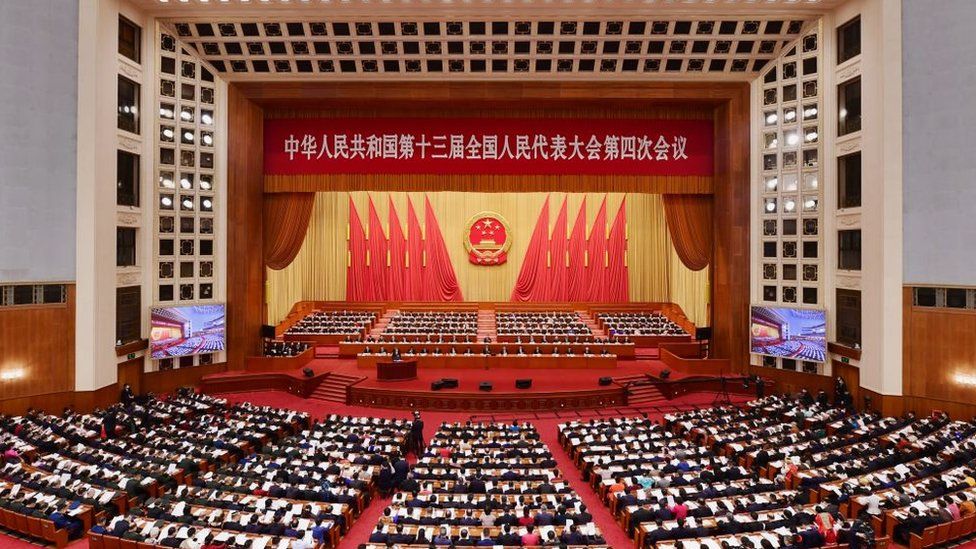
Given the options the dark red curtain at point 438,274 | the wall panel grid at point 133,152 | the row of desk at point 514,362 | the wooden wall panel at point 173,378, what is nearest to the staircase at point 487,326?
the dark red curtain at point 438,274

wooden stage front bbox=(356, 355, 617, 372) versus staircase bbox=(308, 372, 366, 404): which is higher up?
wooden stage front bbox=(356, 355, 617, 372)

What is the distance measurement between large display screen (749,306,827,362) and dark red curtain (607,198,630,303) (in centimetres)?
1042

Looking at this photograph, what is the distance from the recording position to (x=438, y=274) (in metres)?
28.9

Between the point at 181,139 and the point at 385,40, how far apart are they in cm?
699

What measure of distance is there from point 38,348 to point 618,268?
22783 millimetres

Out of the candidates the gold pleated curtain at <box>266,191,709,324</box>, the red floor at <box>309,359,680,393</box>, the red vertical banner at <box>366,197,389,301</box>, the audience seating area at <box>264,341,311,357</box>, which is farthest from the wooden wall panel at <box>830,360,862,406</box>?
the red vertical banner at <box>366,197,389,301</box>

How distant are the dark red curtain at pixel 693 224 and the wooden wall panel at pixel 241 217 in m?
14.6

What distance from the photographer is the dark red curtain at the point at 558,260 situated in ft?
94.4

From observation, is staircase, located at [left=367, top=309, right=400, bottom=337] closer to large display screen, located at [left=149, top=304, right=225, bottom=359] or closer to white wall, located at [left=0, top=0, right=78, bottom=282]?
large display screen, located at [left=149, top=304, right=225, bottom=359]

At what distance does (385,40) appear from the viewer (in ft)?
57.5

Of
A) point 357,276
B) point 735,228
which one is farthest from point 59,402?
point 735,228

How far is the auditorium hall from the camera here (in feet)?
27.9

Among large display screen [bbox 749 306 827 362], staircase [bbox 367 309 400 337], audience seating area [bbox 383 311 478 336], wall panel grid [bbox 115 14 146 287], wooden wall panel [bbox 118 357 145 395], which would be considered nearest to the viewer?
wall panel grid [bbox 115 14 146 287]

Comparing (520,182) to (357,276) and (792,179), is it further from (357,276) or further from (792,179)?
(357,276)
